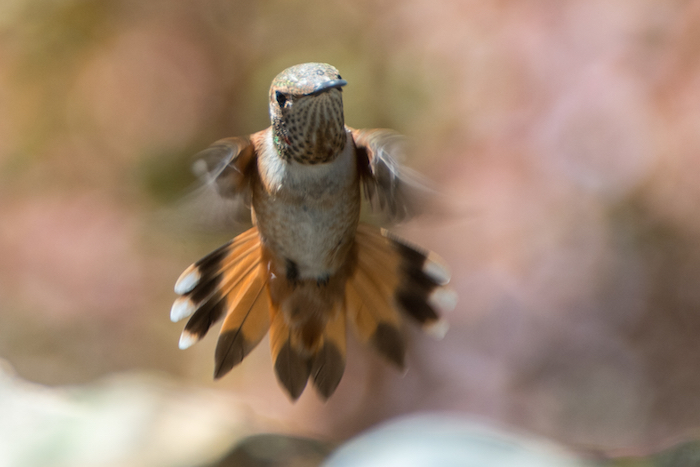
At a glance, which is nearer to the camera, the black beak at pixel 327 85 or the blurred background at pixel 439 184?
the black beak at pixel 327 85

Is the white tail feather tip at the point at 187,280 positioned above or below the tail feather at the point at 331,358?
above

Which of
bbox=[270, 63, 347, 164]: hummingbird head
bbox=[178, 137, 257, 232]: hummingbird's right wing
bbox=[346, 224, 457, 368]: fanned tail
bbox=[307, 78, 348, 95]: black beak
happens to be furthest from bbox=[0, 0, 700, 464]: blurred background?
bbox=[307, 78, 348, 95]: black beak

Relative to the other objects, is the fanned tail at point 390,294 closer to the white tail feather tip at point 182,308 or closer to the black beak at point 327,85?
the white tail feather tip at point 182,308

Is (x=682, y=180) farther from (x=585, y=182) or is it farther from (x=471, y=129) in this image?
(x=471, y=129)

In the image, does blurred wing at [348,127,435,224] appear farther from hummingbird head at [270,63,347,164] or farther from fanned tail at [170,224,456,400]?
fanned tail at [170,224,456,400]

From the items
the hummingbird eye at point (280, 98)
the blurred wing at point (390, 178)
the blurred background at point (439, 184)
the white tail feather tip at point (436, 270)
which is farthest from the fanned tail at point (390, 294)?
the blurred background at point (439, 184)

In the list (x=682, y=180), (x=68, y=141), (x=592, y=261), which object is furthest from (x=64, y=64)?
(x=682, y=180)

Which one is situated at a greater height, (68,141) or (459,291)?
(68,141)

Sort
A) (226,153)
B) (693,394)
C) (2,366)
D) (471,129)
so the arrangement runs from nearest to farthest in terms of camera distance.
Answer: (226,153), (2,366), (693,394), (471,129)

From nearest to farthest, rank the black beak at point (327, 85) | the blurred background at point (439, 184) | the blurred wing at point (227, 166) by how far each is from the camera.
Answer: the black beak at point (327, 85)
the blurred wing at point (227, 166)
the blurred background at point (439, 184)
